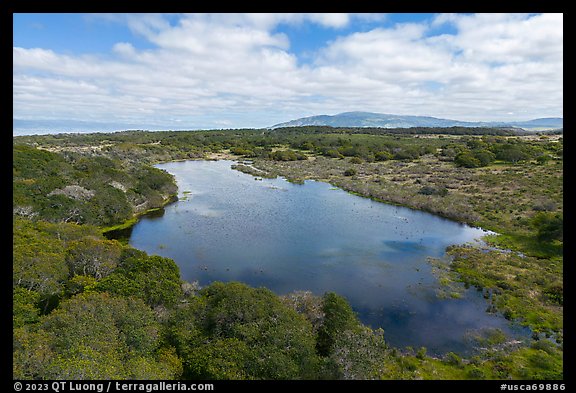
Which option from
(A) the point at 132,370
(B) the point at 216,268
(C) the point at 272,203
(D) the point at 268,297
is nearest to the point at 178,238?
(B) the point at 216,268

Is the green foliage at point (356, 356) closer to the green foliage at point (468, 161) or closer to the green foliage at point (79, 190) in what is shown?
the green foliage at point (79, 190)

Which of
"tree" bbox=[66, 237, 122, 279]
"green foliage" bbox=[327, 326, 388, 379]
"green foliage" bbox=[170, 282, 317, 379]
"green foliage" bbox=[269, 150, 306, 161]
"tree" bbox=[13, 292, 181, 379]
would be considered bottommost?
"green foliage" bbox=[327, 326, 388, 379]

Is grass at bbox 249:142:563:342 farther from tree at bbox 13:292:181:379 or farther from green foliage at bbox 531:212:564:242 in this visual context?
tree at bbox 13:292:181:379

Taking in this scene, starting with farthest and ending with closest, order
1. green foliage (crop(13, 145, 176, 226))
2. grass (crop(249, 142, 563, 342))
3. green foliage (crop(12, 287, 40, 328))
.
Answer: green foliage (crop(13, 145, 176, 226)), grass (crop(249, 142, 563, 342)), green foliage (crop(12, 287, 40, 328))

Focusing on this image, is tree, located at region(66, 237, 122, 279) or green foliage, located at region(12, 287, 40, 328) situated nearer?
green foliage, located at region(12, 287, 40, 328)

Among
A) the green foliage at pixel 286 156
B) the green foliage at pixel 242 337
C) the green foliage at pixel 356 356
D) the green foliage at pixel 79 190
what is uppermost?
the green foliage at pixel 286 156

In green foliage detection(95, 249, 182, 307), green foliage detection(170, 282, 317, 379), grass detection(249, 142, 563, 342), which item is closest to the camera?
green foliage detection(170, 282, 317, 379)

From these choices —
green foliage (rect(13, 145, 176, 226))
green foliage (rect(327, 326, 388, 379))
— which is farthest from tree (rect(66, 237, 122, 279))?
green foliage (rect(327, 326, 388, 379))

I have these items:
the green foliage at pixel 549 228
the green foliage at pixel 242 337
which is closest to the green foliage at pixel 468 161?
the green foliage at pixel 549 228

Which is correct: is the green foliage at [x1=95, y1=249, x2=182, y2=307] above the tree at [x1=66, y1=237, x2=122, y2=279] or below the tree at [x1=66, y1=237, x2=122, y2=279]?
below
